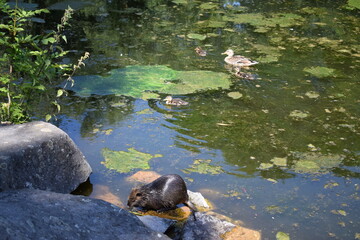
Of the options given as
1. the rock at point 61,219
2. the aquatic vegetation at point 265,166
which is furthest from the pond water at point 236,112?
the rock at point 61,219

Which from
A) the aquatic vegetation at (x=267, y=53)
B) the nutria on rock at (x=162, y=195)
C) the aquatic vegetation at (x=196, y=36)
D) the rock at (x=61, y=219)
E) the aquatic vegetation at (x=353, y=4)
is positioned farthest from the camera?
the aquatic vegetation at (x=353, y=4)

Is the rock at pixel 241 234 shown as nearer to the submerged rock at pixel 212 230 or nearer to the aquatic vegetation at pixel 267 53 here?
the submerged rock at pixel 212 230

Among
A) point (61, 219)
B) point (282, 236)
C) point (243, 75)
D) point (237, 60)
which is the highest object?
point (61, 219)

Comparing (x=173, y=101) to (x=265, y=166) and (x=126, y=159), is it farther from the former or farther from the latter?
(x=265, y=166)

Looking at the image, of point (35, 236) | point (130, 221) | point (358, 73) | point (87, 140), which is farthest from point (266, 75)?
point (35, 236)

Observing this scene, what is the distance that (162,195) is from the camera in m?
4.26

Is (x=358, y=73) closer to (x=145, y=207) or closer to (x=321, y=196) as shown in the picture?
(x=321, y=196)

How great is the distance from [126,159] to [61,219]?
2.21 metres

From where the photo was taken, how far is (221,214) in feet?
14.0

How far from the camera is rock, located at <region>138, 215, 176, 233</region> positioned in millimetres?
3861

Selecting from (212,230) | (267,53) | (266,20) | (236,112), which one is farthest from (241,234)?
(266,20)

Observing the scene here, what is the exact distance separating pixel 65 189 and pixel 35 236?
1696 millimetres

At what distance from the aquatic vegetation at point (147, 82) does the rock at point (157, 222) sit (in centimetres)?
277

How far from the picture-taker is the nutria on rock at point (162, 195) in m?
4.24
